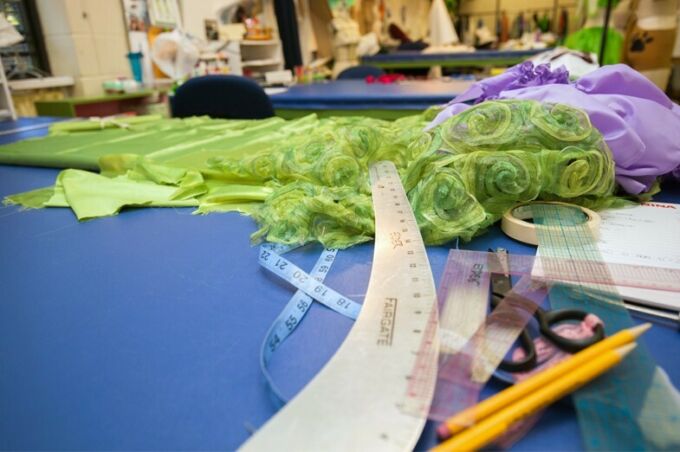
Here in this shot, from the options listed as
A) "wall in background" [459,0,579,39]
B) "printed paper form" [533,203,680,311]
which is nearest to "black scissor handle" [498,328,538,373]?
"printed paper form" [533,203,680,311]

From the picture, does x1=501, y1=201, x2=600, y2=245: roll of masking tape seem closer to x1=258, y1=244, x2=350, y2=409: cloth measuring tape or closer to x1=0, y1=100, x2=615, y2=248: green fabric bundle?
x1=0, y1=100, x2=615, y2=248: green fabric bundle

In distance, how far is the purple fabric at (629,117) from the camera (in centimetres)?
57

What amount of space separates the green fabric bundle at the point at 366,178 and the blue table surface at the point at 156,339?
0.04 metres

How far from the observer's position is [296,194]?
0.60 metres

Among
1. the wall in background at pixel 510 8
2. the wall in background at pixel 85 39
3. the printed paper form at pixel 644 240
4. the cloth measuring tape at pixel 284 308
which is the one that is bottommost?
the cloth measuring tape at pixel 284 308

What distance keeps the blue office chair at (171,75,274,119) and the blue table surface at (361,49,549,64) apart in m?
2.63

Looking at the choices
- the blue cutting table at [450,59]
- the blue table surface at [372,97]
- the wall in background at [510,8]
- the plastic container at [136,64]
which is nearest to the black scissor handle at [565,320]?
the blue table surface at [372,97]

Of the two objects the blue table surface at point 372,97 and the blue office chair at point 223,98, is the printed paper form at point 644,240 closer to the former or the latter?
the blue table surface at point 372,97

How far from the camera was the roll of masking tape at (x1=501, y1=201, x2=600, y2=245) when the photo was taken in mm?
485

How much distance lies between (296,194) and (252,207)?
11cm

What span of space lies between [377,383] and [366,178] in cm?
41

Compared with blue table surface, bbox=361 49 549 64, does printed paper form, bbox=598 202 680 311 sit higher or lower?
lower

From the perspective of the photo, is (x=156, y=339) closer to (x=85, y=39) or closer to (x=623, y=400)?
(x=623, y=400)

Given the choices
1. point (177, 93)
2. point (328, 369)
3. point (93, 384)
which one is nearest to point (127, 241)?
point (93, 384)
